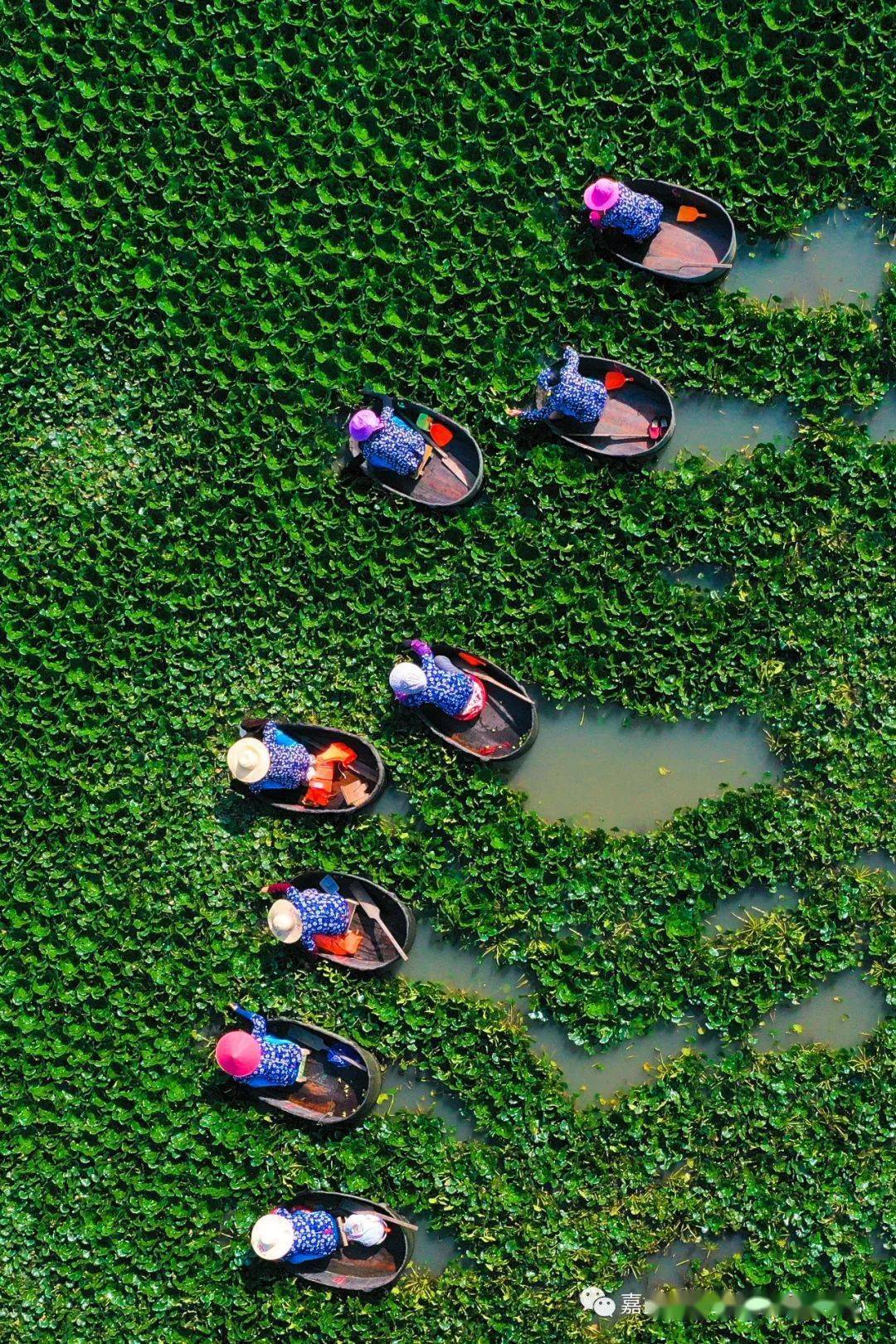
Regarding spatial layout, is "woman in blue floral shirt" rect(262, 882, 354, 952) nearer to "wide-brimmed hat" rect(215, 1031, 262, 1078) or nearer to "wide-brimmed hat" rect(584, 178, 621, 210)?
"wide-brimmed hat" rect(215, 1031, 262, 1078)

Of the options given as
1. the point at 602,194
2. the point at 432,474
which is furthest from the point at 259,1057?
the point at 602,194

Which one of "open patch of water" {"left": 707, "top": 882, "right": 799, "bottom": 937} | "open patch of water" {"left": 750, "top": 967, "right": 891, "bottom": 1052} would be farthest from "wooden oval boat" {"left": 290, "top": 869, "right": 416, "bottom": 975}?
"open patch of water" {"left": 750, "top": 967, "right": 891, "bottom": 1052}

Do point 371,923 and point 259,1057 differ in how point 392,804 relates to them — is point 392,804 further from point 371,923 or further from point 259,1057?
point 259,1057

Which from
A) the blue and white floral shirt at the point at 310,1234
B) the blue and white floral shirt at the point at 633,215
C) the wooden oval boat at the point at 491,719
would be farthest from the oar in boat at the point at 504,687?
the blue and white floral shirt at the point at 310,1234

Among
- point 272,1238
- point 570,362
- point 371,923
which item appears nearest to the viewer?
point 272,1238

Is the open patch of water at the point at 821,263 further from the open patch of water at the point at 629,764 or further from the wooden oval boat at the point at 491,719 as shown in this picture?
the wooden oval boat at the point at 491,719

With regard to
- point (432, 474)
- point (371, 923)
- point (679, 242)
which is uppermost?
point (679, 242)

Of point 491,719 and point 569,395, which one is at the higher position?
point 569,395
